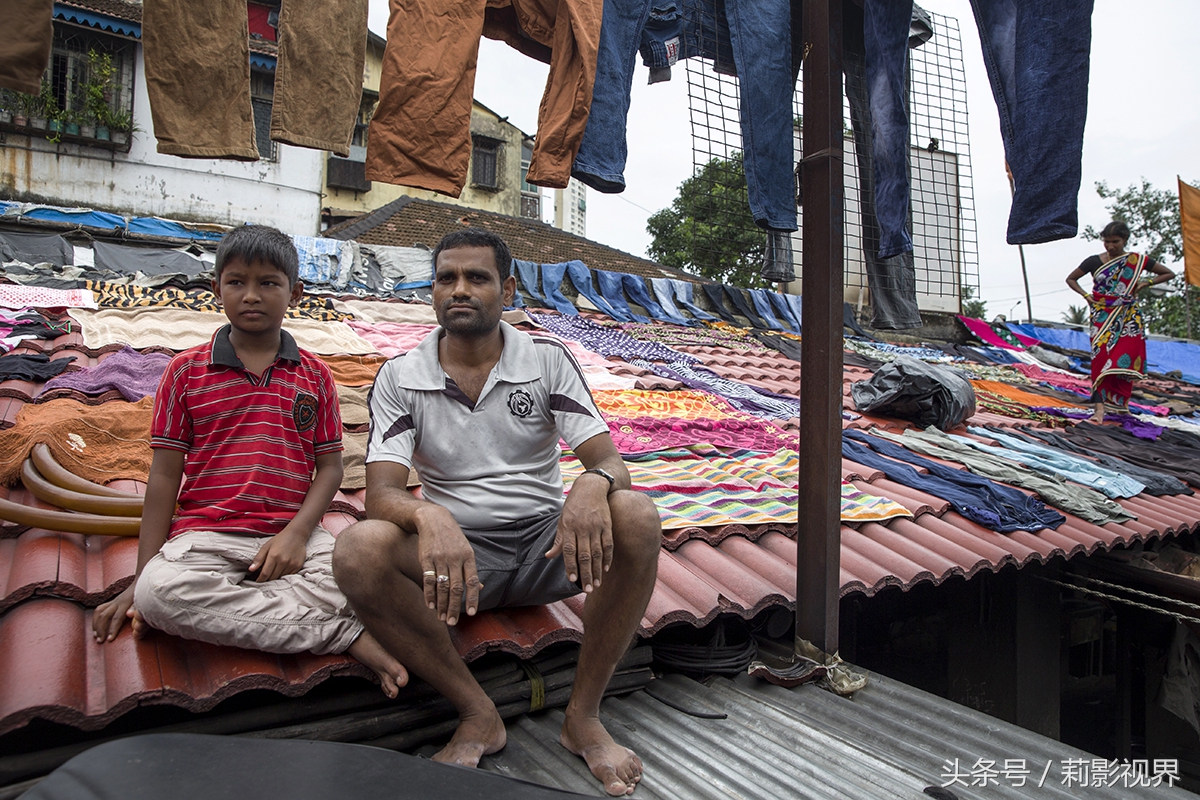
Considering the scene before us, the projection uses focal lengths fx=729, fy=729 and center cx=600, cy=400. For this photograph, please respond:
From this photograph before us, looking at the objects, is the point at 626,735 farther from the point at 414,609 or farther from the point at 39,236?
the point at 39,236

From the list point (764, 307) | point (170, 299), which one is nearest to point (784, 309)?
point (764, 307)

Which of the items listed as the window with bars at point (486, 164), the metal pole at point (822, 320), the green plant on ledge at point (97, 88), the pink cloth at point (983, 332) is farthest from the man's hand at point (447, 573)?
the window with bars at point (486, 164)

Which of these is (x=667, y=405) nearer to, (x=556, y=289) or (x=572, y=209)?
(x=556, y=289)

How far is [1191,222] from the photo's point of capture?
30.4 ft

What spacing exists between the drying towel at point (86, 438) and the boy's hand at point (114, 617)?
42.1 inches

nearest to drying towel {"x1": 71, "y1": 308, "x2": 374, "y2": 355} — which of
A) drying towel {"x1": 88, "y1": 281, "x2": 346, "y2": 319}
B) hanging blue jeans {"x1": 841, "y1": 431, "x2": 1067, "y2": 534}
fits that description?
drying towel {"x1": 88, "y1": 281, "x2": 346, "y2": 319}

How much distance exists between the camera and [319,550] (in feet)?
7.16

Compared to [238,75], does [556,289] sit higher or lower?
higher

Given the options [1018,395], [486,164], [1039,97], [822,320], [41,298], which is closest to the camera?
[822,320]

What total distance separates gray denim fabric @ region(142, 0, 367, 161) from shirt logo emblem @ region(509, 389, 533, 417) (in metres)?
1.30

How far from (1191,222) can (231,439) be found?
449 inches

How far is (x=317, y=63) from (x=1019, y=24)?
2924 millimetres

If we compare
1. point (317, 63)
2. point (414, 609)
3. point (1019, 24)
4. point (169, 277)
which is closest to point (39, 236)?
point (169, 277)

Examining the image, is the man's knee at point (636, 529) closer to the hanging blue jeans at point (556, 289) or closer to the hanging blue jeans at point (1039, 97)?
the hanging blue jeans at point (1039, 97)
